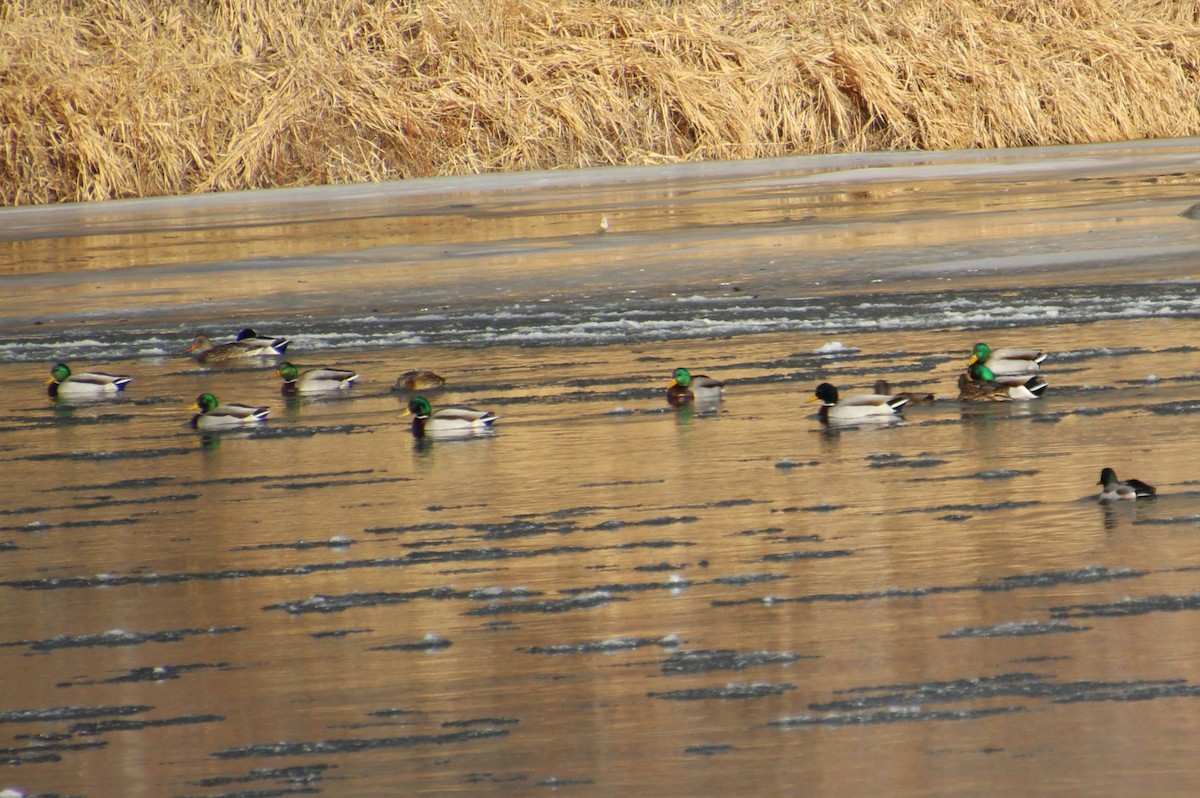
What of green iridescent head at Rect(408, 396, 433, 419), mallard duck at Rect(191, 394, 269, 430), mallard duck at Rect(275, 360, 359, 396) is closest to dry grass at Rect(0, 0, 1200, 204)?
mallard duck at Rect(275, 360, 359, 396)

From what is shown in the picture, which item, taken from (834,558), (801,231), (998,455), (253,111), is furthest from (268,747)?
(253,111)

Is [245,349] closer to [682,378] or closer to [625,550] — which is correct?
[682,378]

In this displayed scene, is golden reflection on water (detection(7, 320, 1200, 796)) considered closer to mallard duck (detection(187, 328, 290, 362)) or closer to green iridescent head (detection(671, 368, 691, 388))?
green iridescent head (detection(671, 368, 691, 388))

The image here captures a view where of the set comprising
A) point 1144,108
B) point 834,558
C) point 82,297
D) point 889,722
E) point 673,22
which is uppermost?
point 673,22

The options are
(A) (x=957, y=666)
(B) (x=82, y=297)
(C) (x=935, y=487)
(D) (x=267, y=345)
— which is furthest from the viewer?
(B) (x=82, y=297)

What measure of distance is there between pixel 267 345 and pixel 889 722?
27.5 ft

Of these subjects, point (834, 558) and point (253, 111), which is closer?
point (834, 558)

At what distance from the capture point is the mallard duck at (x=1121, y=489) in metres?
7.01

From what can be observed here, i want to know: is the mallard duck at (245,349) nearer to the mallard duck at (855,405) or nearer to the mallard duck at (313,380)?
the mallard duck at (313,380)

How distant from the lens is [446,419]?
945cm

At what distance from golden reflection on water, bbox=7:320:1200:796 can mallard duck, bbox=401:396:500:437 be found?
0.12 metres

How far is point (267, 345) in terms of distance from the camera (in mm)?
12656

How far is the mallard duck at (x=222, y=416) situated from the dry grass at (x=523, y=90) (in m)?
19.1

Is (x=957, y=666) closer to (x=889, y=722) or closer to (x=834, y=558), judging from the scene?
(x=889, y=722)
